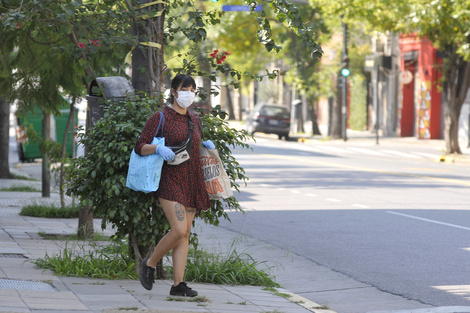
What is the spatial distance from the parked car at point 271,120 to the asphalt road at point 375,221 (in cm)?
1768

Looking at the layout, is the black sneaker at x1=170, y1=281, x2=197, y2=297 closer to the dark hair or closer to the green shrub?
the green shrub

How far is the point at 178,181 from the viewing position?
6.58 metres

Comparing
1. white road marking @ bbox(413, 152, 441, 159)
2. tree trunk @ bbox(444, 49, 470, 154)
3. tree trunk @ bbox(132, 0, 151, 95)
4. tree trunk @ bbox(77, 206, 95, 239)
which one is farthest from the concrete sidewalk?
tree trunk @ bbox(444, 49, 470, 154)

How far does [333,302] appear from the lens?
753 cm

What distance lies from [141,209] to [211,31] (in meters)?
37.8

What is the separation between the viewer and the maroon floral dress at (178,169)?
6535 mm

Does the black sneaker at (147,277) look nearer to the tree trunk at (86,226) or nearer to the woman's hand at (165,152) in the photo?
the woman's hand at (165,152)

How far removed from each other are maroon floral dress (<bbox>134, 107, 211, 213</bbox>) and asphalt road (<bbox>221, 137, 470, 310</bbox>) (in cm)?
234

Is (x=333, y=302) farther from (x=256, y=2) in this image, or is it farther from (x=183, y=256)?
(x=256, y=2)

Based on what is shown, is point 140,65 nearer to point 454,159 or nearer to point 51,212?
point 51,212

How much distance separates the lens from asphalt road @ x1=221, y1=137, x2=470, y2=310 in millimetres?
8688

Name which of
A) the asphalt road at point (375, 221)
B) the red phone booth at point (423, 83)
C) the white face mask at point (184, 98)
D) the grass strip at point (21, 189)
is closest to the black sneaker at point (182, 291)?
the white face mask at point (184, 98)

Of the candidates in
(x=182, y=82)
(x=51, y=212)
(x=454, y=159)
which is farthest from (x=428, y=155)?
(x=182, y=82)

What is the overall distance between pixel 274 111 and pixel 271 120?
25.7 inches
